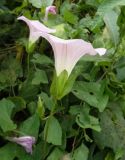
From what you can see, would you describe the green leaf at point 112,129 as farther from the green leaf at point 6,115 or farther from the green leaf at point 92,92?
the green leaf at point 6,115

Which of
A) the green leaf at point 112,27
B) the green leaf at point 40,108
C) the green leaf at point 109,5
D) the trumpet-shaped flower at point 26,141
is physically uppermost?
the green leaf at point 109,5

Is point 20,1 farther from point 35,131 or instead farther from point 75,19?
point 35,131

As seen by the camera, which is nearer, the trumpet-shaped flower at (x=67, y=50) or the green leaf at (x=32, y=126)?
the trumpet-shaped flower at (x=67, y=50)

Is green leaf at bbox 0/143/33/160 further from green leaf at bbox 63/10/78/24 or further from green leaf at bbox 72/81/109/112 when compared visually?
green leaf at bbox 63/10/78/24

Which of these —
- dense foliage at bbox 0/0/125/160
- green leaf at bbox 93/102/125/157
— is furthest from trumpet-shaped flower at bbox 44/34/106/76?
green leaf at bbox 93/102/125/157

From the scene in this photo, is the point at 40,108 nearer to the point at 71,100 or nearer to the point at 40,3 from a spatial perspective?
the point at 71,100

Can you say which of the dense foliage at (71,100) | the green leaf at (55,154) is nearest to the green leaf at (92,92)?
the dense foliage at (71,100)

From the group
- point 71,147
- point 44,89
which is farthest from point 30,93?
point 71,147
